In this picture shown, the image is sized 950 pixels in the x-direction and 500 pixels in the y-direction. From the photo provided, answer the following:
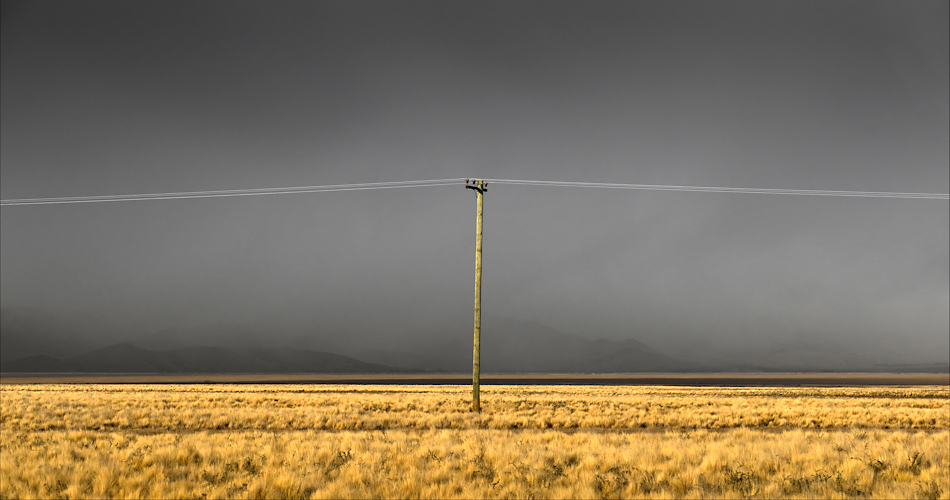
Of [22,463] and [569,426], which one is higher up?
[22,463]

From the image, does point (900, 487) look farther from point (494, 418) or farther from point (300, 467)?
point (494, 418)

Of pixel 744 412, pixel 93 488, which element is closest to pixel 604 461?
pixel 93 488

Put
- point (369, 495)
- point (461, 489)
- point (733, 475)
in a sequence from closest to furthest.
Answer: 1. point (369, 495)
2. point (461, 489)
3. point (733, 475)

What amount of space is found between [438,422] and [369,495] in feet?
44.7

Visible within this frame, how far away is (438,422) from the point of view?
21906 mm

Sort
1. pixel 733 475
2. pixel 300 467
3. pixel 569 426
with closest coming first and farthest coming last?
pixel 733 475, pixel 300 467, pixel 569 426

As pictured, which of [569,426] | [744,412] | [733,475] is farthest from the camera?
[744,412]

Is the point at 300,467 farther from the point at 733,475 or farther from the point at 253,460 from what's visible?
the point at 733,475

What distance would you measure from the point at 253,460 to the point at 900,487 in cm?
1161

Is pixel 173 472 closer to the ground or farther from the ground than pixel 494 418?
farther from the ground

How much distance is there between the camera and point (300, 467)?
1065 centimetres

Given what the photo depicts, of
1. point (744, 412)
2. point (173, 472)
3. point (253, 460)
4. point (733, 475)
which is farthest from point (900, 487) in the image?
point (744, 412)

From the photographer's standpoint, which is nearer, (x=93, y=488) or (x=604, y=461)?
(x=93, y=488)

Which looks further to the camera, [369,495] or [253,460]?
[253,460]
